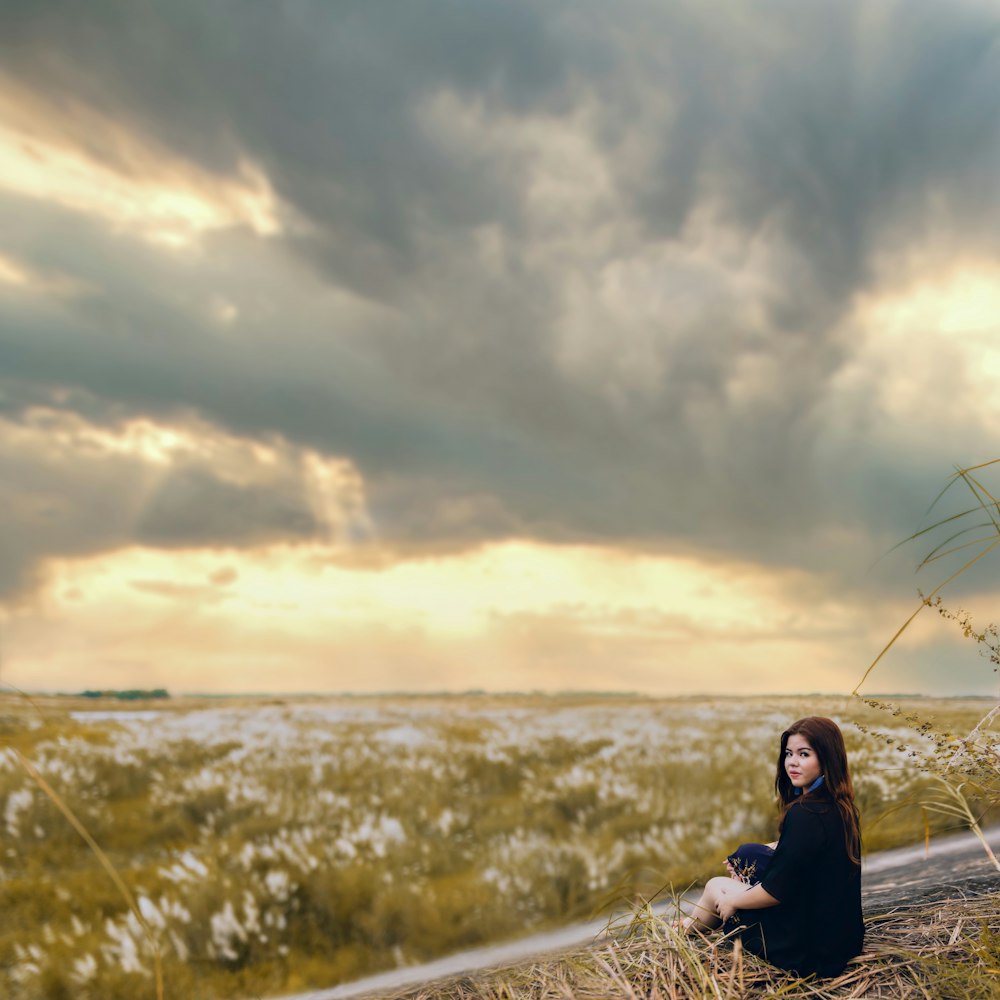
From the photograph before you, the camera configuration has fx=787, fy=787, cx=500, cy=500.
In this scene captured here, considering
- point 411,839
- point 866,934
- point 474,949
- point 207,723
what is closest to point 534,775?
point 411,839

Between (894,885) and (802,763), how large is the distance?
2.04 metres

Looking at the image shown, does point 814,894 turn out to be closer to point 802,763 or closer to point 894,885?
point 802,763

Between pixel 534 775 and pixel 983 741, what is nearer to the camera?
pixel 983 741

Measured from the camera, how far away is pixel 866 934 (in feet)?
12.9

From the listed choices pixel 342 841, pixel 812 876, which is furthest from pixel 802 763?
pixel 342 841

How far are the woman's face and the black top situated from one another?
0.10m

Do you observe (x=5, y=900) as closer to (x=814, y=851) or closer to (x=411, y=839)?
(x=411, y=839)

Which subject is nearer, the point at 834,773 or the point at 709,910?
the point at 834,773

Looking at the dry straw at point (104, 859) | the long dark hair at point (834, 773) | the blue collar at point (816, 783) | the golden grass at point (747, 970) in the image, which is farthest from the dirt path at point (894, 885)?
the dry straw at point (104, 859)

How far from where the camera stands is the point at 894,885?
488 cm

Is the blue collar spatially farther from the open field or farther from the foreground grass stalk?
the foreground grass stalk

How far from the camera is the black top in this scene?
3475 mm

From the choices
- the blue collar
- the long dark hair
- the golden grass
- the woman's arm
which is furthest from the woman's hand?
the blue collar

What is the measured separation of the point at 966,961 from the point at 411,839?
779cm
